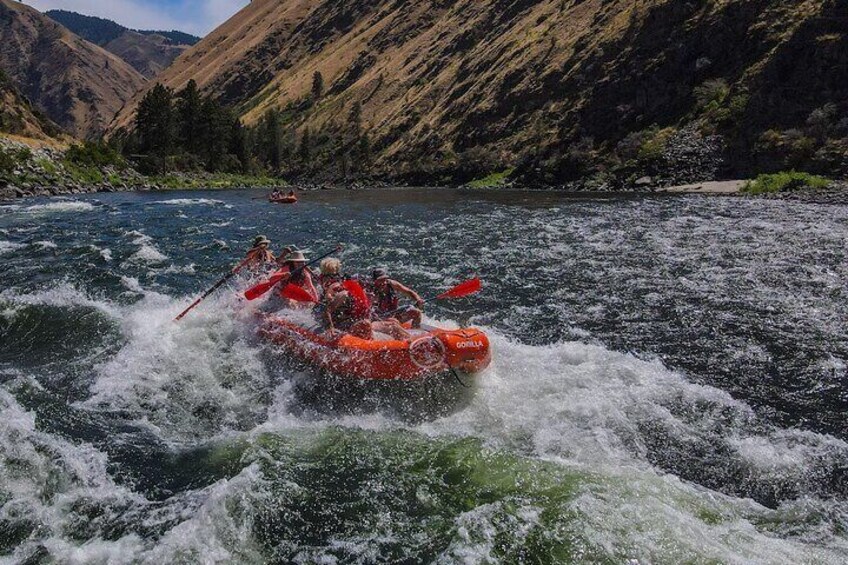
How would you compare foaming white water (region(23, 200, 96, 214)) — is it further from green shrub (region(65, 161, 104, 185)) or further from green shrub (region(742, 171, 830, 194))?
Result: green shrub (region(742, 171, 830, 194))

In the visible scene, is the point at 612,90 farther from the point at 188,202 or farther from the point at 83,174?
the point at 83,174

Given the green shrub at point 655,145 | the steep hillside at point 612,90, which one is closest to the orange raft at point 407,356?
the steep hillside at point 612,90

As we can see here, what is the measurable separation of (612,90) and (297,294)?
5332 cm

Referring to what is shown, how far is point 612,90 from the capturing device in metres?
56.5

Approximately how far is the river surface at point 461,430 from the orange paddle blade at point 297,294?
1.13 meters

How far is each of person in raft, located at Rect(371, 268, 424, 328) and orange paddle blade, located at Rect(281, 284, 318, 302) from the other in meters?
1.32

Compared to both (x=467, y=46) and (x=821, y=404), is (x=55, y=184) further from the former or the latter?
(x=467, y=46)

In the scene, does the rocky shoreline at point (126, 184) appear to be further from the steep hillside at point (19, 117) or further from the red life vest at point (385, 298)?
the red life vest at point (385, 298)

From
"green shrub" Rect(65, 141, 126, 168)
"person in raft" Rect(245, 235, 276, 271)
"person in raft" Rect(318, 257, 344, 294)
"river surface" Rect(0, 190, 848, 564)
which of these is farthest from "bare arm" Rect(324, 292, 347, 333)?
"green shrub" Rect(65, 141, 126, 168)

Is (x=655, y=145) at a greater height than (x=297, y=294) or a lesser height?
lesser

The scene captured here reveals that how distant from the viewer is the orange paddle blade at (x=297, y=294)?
11461 mm

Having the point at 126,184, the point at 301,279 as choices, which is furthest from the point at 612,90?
the point at 301,279

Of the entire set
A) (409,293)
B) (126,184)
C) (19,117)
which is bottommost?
(126,184)

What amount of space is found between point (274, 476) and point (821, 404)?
802 centimetres
